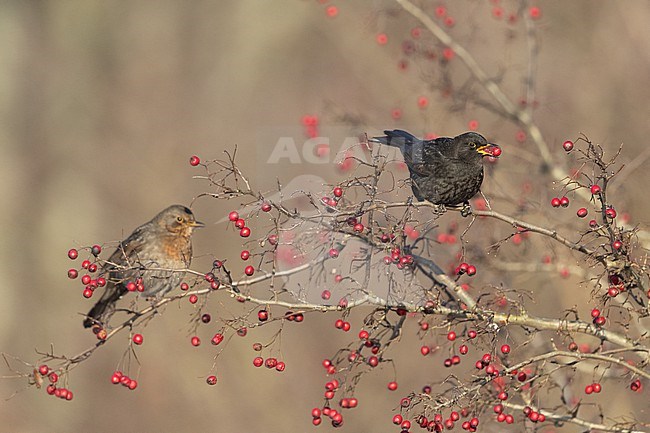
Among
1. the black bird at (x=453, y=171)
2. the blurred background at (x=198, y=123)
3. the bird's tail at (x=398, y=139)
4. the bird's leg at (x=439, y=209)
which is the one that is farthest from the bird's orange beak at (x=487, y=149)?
the blurred background at (x=198, y=123)

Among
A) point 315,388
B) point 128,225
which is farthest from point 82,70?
point 315,388

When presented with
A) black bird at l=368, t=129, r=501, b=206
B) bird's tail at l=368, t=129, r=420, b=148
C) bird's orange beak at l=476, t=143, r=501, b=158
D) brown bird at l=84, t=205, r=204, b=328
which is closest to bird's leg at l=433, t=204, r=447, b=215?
black bird at l=368, t=129, r=501, b=206

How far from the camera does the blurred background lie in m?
9.90

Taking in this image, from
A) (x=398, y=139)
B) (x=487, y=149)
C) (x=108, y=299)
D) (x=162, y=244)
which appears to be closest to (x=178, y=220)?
(x=162, y=244)

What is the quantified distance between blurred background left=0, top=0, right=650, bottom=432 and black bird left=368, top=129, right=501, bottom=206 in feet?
4.82

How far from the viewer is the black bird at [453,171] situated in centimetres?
543

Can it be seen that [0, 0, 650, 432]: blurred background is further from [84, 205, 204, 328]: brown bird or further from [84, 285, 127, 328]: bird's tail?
[84, 285, 127, 328]: bird's tail

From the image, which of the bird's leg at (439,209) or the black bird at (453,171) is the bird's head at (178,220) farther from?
the bird's leg at (439,209)

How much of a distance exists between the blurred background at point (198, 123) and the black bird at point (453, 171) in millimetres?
1469

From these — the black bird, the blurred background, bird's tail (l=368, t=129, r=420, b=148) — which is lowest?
the black bird

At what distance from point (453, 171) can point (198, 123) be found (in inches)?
402

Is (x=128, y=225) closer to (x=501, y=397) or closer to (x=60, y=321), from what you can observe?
(x=60, y=321)

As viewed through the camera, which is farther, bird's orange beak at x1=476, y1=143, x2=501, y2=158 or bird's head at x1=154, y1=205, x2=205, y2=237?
bird's head at x1=154, y1=205, x2=205, y2=237

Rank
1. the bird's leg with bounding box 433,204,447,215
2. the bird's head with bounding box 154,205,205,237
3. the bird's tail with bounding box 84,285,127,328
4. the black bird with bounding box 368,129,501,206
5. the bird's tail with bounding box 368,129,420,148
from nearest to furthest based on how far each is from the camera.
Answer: the bird's leg with bounding box 433,204,447,215, the black bird with bounding box 368,129,501,206, the bird's tail with bounding box 84,285,127,328, the bird's tail with bounding box 368,129,420,148, the bird's head with bounding box 154,205,205,237
